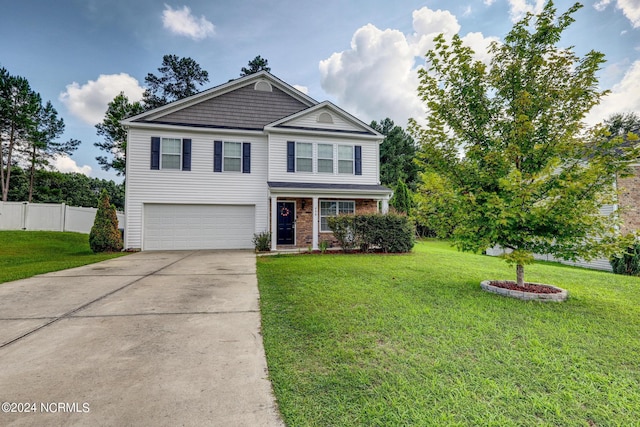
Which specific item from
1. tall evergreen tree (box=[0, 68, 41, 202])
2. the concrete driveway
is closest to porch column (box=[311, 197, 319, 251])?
the concrete driveway

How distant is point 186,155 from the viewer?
1182 cm

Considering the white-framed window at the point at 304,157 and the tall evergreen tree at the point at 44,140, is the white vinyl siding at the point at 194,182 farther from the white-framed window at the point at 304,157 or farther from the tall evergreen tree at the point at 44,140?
the tall evergreen tree at the point at 44,140

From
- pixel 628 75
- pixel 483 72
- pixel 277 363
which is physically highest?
pixel 628 75

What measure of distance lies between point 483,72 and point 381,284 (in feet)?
14.5

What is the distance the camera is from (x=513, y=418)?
1.82m

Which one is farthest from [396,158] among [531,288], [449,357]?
[449,357]

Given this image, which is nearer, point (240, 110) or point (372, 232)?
point (372, 232)

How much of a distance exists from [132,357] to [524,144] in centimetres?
637

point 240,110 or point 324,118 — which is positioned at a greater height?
point 240,110

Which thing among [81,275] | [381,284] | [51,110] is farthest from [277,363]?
[51,110]

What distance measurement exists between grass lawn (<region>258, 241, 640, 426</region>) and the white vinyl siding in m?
7.92

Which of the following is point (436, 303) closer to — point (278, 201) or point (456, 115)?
point (456, 115)

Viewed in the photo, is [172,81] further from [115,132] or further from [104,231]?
[104,231]

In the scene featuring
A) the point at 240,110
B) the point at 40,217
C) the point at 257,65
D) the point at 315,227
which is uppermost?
the point at 257,65
